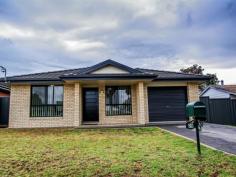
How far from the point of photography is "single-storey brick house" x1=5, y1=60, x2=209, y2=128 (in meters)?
13.2

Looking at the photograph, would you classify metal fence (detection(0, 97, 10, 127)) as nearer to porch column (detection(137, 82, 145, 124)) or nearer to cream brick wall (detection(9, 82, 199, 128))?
cream brick wall (detection(9, 82, 199, 128))

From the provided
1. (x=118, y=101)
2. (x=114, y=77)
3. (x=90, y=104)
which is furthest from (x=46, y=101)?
(x=114, y=77)

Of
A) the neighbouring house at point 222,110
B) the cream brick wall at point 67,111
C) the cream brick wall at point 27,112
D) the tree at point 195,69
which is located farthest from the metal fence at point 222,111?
the tree at point 195,69

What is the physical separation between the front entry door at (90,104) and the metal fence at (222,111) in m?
8.53

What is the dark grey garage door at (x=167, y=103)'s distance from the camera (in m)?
14.6

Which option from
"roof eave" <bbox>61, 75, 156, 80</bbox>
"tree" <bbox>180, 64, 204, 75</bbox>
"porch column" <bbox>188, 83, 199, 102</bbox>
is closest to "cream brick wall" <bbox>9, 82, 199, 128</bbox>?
"roof eave" <bbox>61, 75, 156, 80</bbox>

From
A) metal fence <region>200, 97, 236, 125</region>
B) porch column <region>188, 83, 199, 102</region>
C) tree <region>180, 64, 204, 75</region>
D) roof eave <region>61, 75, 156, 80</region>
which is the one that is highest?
tree <region>180, 64, 204, 75</region>

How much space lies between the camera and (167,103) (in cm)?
1477

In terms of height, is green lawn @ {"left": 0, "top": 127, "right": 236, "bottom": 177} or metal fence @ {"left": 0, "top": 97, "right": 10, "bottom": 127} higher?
metal fence @ {"left": 0, "top": 97, "right": 10, "bottom": 127}

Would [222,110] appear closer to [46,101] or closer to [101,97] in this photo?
[101,97]

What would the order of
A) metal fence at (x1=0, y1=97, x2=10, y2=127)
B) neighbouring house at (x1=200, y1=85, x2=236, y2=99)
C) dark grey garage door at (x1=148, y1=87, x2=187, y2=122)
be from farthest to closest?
neighbouring house at (x1=200, y1=85, x2=236, y2=99), metal fence at (x1=0, y1=97, x2=10, y2=127), dark grey garage door at (x1=148, y1=87, x2=187, y2=122)

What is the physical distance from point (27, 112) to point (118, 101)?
19.7 ft

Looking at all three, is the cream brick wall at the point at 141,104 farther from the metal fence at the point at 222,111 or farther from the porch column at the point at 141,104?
the metal fence at the point at 222,111

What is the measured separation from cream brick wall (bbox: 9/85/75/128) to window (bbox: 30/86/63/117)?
0.86 feet
